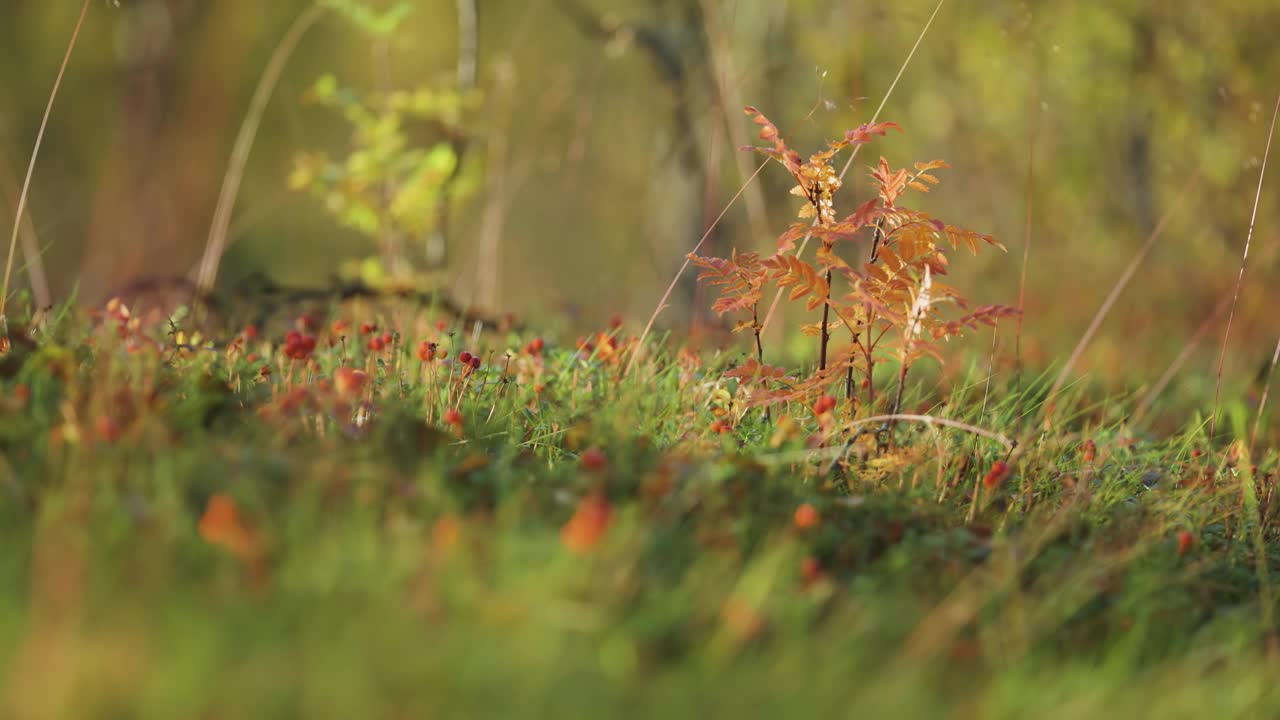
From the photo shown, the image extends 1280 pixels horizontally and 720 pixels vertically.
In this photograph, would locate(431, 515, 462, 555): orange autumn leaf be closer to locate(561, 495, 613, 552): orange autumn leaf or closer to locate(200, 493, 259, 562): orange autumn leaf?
locate(561, 495, 613, 552): orange autumn leaf

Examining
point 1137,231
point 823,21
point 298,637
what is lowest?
point 1137,231

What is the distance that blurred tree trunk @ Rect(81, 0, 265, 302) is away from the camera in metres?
16.2

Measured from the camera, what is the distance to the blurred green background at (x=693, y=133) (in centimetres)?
794

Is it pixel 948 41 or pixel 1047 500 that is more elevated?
pixel 948 41

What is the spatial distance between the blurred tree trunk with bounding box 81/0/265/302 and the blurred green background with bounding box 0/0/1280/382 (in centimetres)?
5

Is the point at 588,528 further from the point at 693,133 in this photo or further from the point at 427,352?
the point at 693,133

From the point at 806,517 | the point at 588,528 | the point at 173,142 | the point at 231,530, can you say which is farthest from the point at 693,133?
the point at 173,142

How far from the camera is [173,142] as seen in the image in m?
17.6

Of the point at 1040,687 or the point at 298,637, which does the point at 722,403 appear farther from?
the point at 298,637

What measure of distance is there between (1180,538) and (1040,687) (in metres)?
1.16

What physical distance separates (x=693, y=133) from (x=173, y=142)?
11.4 m

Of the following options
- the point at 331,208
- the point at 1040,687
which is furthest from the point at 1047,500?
the point at 331,208

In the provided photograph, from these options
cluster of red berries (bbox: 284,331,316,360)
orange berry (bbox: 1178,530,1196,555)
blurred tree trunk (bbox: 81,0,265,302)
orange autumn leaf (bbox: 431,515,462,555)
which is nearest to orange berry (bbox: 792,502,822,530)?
orange autumn leaf (bbox: 431,515,462,555)

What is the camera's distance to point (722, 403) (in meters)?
3.71
